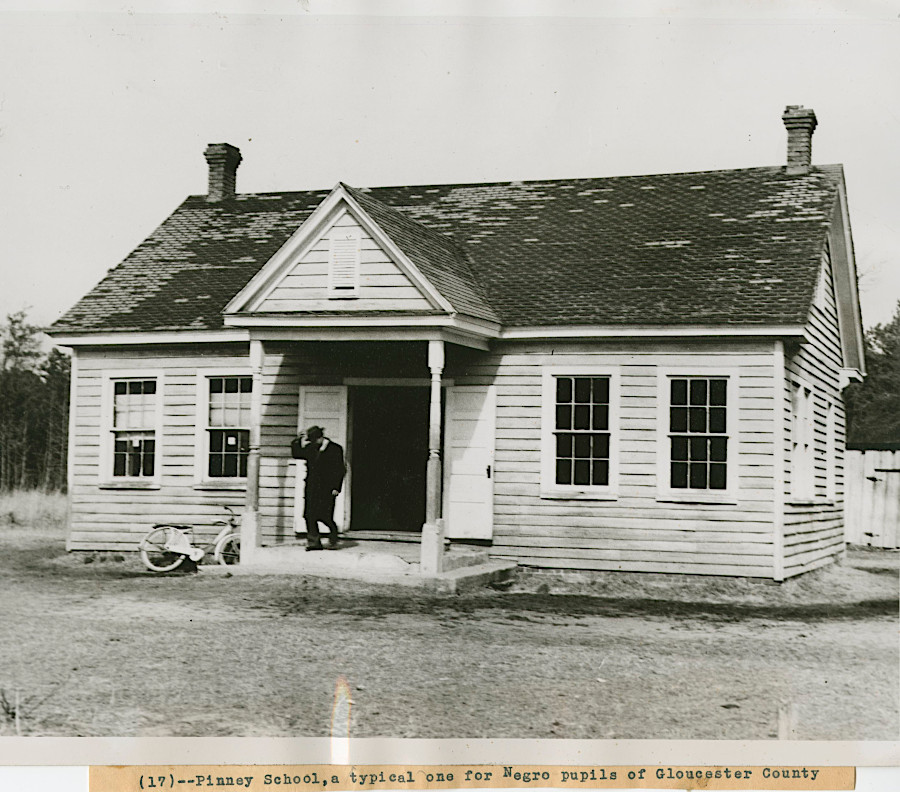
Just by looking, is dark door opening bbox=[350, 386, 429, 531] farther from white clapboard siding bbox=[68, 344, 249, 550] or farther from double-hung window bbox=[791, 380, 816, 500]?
double-hung window bbox=[791, 380, 816, 500]

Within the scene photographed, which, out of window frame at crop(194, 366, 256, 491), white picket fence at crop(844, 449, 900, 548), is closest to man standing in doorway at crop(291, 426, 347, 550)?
window frame at crop(194, 366, 256, 491)

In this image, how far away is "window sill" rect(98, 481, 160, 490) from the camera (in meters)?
17.1

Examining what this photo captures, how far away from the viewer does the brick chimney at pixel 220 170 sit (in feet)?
63.0

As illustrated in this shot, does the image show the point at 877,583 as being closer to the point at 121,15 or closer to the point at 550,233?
the point at 550,233

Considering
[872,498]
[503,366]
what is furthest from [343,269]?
[872,498]

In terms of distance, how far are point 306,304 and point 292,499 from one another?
351 cm

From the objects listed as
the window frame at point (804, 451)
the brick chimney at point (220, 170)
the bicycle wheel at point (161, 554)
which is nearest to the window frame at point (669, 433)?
the window frame at point (804, 451)

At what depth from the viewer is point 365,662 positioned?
9891mm

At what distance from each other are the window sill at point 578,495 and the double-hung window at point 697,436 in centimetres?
71

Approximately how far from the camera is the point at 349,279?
564 inches

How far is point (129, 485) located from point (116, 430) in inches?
35.4

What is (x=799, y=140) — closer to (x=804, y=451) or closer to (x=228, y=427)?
(x=804, y=451)

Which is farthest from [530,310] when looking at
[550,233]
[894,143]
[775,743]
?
[775,743]

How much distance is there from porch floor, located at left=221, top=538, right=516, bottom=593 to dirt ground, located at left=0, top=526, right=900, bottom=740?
285 millimetres
